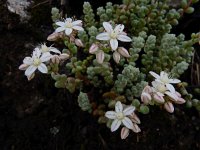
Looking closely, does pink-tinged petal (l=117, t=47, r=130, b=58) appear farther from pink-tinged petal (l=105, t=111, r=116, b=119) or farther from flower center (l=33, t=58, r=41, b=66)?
flower center (l=33, t=58, r=41, b=66)

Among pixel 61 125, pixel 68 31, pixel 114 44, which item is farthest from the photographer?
pixel 61 125

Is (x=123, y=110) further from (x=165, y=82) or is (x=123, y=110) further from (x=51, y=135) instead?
(x=51, y=135)

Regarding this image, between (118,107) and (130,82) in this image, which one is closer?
(118,107)

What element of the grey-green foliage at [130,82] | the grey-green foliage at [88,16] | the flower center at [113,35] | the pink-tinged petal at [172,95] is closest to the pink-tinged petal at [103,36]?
the flower center at [113,35]

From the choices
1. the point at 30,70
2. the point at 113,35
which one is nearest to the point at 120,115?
the point at 113,35

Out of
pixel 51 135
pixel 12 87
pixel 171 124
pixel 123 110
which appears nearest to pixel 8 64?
pixel 12 87

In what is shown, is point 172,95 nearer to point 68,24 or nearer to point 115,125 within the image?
point 115,125
